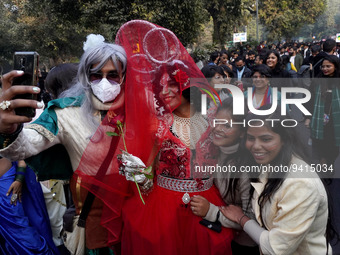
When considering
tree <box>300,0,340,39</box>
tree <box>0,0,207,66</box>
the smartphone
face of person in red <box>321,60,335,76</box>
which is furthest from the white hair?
tree <box>300,0,340,39</box>

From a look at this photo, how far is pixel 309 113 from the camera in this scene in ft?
16.1

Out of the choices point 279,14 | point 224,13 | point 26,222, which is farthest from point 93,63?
point 279,14

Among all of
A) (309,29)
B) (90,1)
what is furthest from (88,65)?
(309,29)

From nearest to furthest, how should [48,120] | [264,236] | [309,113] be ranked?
[264,236], [48,120], [309,113]

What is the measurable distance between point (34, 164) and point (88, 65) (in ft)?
2.42

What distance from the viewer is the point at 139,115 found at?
2.13 meters

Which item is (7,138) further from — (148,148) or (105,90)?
(148,148)

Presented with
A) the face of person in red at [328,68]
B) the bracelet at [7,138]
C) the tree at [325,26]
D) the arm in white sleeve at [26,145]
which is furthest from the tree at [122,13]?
the tree at [325,26]

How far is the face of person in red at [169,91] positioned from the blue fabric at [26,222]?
1493mm

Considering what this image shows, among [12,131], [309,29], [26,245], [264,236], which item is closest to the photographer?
[12,131]

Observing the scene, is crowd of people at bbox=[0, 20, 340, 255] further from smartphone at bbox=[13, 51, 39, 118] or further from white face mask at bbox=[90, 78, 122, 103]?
smartphone at bbox=[13, 51, 39, 118]

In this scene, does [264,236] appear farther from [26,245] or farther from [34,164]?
[26,245]

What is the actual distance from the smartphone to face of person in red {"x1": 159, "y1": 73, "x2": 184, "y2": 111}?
35.5 inches

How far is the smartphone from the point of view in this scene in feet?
4.76
